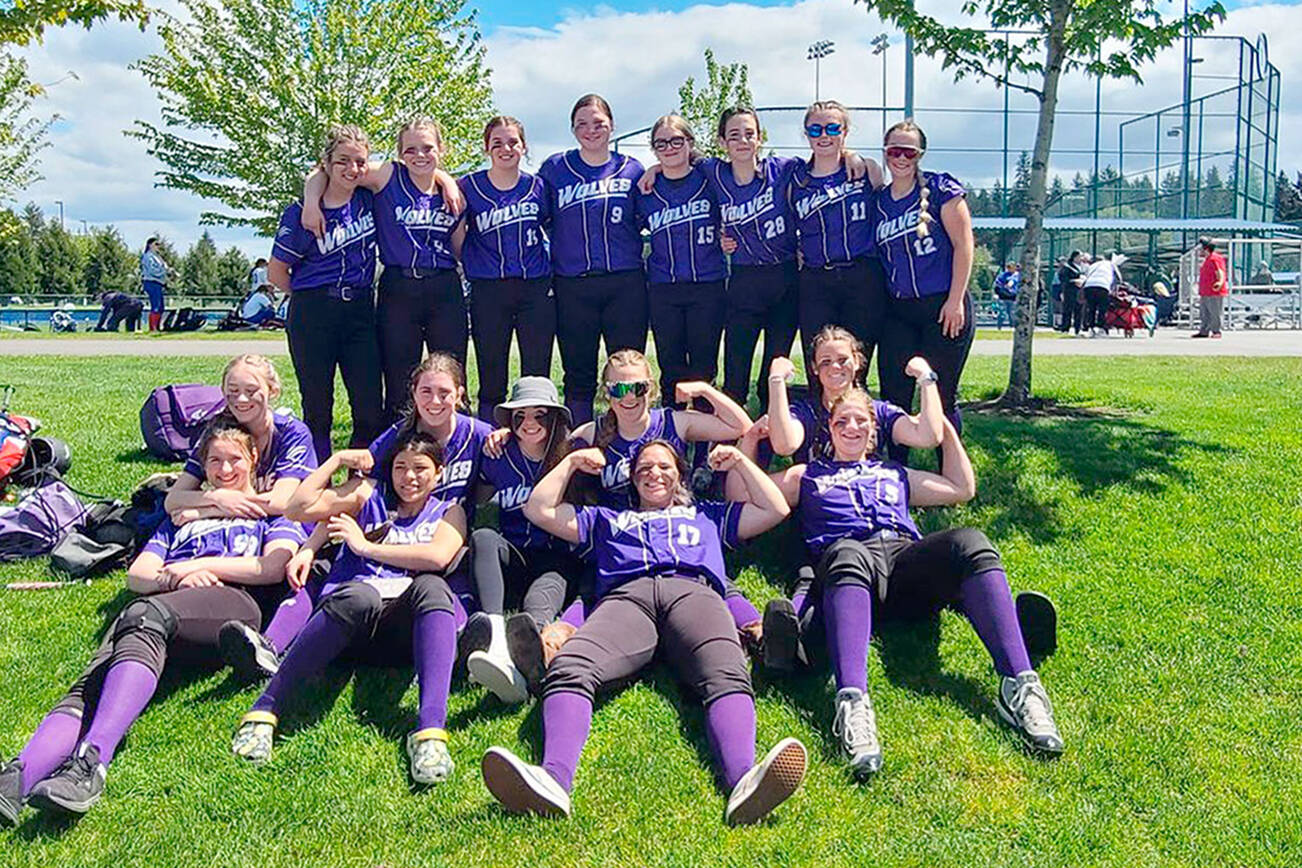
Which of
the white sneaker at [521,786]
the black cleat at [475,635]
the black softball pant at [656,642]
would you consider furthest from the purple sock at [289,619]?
the white sneaker at [521,786]

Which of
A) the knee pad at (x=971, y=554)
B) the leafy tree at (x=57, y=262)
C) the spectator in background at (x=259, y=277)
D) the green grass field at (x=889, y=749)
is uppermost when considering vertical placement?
the leafy tree at (x=57, y=262)

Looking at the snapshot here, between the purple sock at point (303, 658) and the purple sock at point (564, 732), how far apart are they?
0.86 meters

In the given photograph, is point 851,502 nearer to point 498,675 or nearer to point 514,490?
point 514,490

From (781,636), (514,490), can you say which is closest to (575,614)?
(514,490)

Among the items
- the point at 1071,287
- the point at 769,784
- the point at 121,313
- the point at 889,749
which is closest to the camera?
the point at 769,784

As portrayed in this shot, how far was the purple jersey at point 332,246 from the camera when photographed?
5.63 metres

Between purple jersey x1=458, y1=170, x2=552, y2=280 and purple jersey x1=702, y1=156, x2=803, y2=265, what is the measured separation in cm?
100

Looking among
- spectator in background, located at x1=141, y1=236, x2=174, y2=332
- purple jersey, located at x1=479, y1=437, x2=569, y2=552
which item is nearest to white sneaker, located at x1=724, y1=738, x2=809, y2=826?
purple jersey, located at x1=479, y1=437, x2=569, y2=552

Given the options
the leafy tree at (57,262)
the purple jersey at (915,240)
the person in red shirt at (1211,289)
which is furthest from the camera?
the leafy tree at (57,262)

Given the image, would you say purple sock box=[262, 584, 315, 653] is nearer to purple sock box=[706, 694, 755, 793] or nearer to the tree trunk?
purple sock box=[706, 694, 755, 793]

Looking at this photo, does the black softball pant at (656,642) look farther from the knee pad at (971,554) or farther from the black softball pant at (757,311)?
the black softball pant at (757,311)

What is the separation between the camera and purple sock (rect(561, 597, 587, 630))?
4.24 meters

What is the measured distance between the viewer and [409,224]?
18.5 ft

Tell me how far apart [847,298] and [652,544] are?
2240mm
